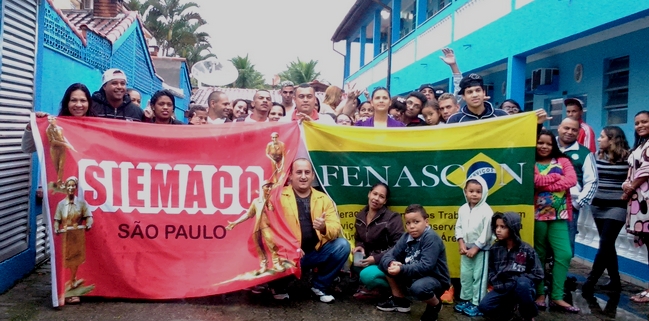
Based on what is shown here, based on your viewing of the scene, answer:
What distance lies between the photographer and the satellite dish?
15070 mm

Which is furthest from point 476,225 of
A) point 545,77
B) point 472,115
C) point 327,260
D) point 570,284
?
point 545,77

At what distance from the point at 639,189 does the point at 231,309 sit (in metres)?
3.94

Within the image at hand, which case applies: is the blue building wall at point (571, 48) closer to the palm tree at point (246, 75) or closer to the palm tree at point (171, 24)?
the palm tree at point (171, 24)

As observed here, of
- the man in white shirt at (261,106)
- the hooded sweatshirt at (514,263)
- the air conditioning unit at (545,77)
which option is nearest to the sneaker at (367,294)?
the hooded sweatshirt at (514,263)

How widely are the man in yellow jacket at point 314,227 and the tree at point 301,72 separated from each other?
183 feet

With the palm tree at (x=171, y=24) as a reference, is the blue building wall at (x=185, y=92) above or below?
below

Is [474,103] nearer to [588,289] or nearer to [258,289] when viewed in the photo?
[588,289]

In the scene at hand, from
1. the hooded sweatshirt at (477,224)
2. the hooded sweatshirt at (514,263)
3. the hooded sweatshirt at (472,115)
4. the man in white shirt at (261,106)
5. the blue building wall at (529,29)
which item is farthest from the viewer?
the blue building wall at (529,29)

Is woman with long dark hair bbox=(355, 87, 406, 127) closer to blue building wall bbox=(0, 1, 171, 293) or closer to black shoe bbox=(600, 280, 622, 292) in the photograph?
black shoe bbox=(600, 280, 622, 292)

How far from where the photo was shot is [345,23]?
1077 inches

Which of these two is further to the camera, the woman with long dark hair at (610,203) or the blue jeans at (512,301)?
the woman with long dark hair at (610,203)

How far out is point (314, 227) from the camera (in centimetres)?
511

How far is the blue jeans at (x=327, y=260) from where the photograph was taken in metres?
5.15

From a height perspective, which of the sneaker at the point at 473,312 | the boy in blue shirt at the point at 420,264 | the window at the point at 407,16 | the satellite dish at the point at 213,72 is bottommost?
the sneaker at the point at 473,312
